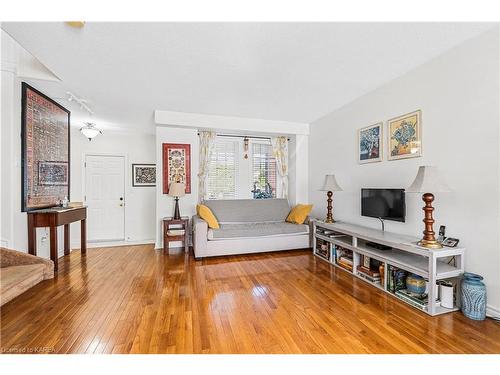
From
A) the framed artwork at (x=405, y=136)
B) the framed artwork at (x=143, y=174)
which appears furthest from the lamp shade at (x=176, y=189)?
the framed artwork at (x=405, y=136)

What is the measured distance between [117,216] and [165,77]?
350cm

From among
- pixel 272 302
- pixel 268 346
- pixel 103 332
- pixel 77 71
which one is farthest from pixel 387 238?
pixel 77 71

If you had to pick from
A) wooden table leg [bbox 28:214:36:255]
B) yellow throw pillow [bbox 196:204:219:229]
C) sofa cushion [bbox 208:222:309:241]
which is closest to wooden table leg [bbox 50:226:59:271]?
wooden table leg [bbox 28:214:36:255]

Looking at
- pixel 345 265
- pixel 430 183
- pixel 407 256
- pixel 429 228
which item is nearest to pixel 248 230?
pixel 345 265

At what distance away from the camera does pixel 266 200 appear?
4.50 m

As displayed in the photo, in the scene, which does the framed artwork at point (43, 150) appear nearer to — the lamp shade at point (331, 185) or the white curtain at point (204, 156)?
the white curtain at point (204, 156)

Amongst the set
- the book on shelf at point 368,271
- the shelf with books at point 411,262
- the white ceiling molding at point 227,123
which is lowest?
the book on shelf at point 368,271

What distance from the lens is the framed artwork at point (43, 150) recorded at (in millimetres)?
2818

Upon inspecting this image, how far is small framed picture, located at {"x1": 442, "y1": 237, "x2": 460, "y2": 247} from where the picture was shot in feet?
6.79

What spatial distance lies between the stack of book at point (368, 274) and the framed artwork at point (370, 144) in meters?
1.46

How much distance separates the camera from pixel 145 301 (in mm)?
2188

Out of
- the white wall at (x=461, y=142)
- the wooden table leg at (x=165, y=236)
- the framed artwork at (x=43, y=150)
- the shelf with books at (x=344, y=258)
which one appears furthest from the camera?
the wooden table leg at (x=165, y=236)

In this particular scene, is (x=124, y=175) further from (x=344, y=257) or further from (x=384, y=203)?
(x=384, y=203)

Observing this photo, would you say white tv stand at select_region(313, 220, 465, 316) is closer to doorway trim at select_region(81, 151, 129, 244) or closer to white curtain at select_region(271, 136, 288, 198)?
white curtain at select_region(271, 136, 288, 198)
